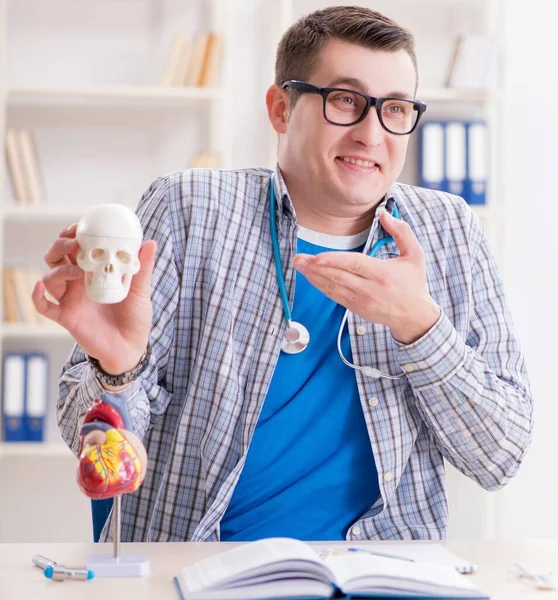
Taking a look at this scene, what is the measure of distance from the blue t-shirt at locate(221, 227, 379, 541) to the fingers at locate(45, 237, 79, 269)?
1.60 feet

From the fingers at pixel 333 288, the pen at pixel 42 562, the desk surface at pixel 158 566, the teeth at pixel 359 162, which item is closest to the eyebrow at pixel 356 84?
the teeth at pixel 359 162

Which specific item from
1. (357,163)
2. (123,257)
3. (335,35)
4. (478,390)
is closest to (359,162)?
(357,163)

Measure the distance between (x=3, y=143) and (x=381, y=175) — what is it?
210 centimetres

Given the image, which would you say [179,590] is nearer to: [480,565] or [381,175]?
[480,565]

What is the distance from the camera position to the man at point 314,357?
1.58m

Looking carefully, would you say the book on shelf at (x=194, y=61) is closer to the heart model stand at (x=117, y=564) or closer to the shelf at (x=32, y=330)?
the shelf at (x=32, y=330)

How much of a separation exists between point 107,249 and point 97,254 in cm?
3

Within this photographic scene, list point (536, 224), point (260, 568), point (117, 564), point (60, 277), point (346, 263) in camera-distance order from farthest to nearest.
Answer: point (536, 224)
point (346, 263)
point (60, 277)
point (117, 564)
point (260, 568)

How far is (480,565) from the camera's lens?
1.27 meters

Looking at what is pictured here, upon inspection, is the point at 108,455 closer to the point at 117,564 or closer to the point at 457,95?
the point at 117,564

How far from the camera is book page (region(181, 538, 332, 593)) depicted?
1068 millimetres

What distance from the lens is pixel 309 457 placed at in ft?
5.30

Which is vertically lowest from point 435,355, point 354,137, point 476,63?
point 435,355

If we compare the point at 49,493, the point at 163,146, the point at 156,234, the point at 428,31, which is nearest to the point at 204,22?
the point at 163,146
